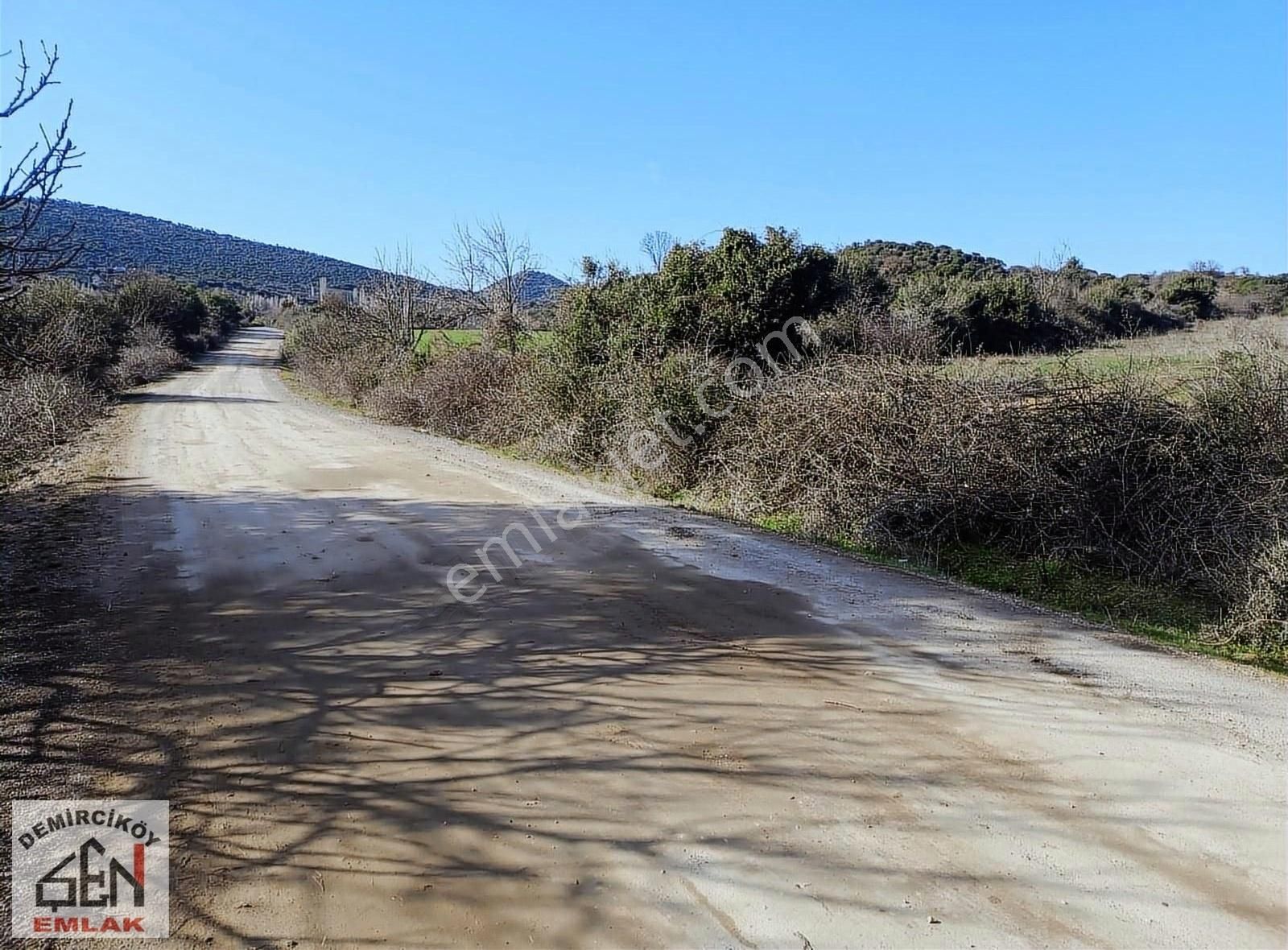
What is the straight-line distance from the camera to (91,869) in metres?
3.14

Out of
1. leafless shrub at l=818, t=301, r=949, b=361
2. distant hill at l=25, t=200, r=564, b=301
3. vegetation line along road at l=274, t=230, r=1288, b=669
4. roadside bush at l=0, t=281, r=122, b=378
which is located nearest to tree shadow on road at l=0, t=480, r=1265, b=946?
vegetation line along road at l=274, t=230, r=1288, b=669

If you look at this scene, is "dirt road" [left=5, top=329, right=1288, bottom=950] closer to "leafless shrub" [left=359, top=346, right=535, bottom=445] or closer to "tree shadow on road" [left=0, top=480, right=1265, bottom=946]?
"tree shadow on road" [left=0, top=480, right=1265, bottom=946]

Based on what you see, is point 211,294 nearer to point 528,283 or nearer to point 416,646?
point 528,283

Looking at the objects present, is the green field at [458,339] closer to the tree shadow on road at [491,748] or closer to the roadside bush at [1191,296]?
the tree shadow on road at [491,748]

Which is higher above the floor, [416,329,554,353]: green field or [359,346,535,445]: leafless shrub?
[416,329,554,353]: green field

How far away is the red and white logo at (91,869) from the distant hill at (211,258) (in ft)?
214

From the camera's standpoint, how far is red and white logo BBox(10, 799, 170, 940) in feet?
9.43

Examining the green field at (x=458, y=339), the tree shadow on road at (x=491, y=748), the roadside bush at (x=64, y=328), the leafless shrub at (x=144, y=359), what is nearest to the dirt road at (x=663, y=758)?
the tree shadow on road at (x=491, y=748)

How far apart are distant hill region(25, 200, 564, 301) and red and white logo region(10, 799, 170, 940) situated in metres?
65.3

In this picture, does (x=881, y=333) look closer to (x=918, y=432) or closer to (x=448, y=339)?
(x=918, y=432)

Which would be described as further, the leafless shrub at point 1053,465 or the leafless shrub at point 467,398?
the leafless shrub at point 467,398

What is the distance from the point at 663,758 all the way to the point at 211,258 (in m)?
108

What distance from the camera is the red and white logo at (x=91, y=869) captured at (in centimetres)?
288

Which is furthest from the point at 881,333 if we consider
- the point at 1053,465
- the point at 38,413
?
the point at 38,413
